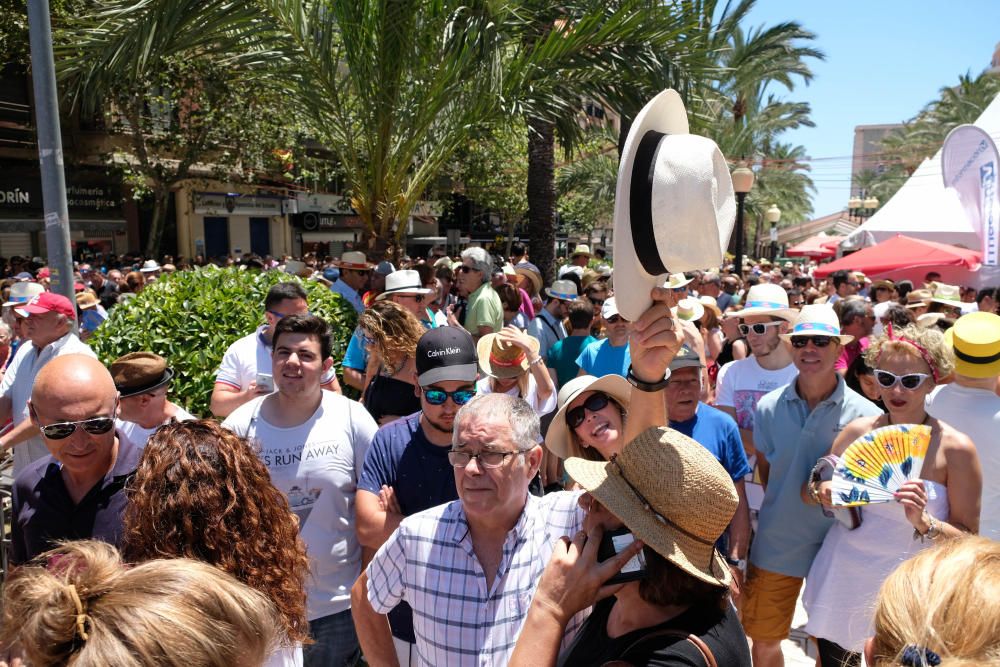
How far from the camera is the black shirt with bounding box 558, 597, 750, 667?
1.74 metres

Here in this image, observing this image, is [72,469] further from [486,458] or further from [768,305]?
[768,305]

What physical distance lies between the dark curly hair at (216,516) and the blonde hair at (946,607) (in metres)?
1.44

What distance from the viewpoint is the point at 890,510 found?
3.26 metres

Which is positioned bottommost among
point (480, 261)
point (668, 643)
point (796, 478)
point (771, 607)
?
point (771, 607)

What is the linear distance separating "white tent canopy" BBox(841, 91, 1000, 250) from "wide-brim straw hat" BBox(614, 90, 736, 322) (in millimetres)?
14913

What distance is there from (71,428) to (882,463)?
2.96 metres

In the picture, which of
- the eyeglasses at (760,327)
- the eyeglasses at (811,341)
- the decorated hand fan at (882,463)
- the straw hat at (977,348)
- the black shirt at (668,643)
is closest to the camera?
the black shirt at (668,643)

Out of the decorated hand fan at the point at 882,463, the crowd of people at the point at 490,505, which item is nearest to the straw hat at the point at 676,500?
the crowd of people at the point at 490,505

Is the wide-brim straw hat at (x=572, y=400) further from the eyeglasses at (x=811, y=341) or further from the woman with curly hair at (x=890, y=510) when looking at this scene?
the eyeglasses at (x=811, y=341)

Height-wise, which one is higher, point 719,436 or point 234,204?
point 234,204

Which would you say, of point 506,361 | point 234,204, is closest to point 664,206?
point 506,361

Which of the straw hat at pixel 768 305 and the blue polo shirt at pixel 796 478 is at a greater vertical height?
the straw hat at pixel 768 305

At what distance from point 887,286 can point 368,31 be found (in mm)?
7045

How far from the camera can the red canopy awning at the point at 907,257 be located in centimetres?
1255
